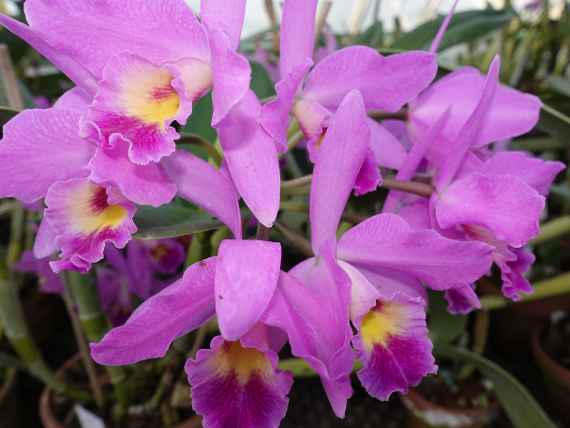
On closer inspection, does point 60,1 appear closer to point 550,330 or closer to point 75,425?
point 75,425

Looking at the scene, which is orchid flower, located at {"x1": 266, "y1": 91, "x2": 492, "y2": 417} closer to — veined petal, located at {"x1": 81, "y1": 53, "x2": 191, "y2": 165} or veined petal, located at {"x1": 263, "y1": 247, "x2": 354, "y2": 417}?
veined petal, located at {"x1": 263, "y1": 247, "x2": 354, "y2": 417}

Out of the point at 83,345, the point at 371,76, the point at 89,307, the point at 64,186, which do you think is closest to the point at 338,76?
the point at 371,76

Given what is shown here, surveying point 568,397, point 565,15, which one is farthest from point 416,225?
point 565,15

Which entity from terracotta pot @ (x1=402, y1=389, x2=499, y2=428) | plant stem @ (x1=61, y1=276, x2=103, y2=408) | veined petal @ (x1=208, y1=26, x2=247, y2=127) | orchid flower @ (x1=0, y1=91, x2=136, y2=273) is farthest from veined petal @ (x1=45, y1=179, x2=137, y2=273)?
terracotta pot @ (x1=402, y1=389, x2=499, y2=428)

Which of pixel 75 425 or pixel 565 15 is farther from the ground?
pixel 565 15

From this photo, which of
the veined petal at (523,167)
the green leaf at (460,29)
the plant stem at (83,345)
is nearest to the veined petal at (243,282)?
the veined petal at (523,167)

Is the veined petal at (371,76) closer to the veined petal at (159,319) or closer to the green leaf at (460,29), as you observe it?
the veined petal at (159,319)
